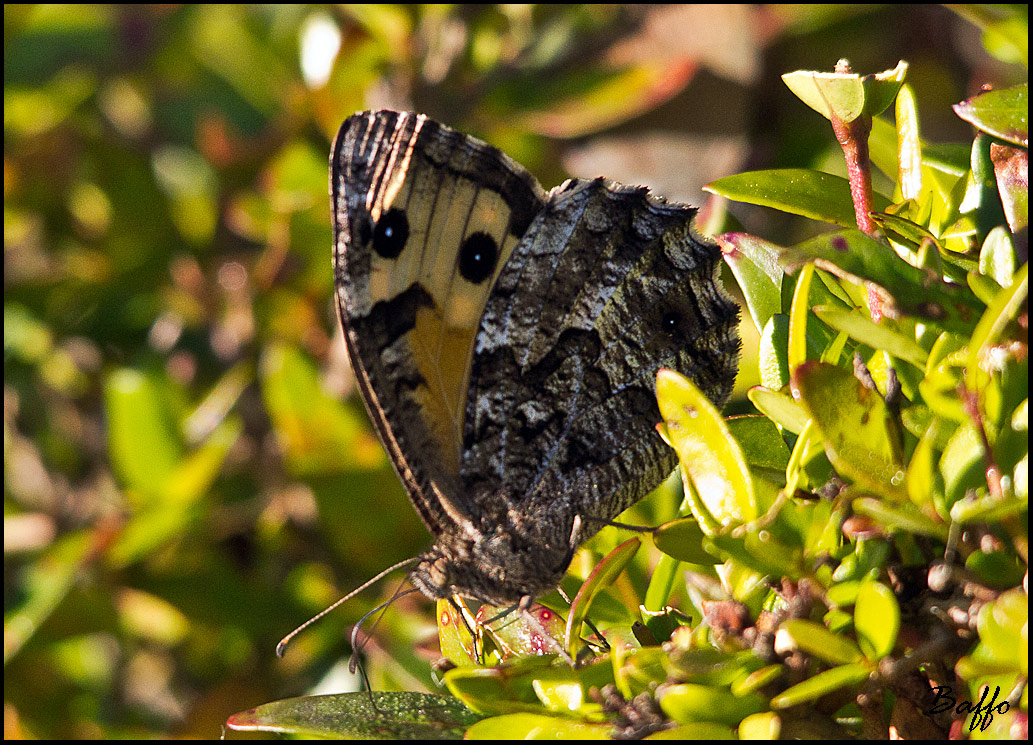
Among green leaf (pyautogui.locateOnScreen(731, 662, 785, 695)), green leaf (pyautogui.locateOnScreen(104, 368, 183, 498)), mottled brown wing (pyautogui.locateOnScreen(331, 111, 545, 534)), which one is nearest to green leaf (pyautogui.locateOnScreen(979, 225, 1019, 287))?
green leaf (pyautogui.locateOnScreen(731, 662, 785, 695))

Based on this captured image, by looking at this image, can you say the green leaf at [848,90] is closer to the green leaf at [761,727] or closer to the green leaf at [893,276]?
the green leaf at [893,276]

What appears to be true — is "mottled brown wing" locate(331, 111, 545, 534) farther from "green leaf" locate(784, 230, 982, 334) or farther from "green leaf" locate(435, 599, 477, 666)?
"green leaf" locate(784, 230, 982, 334)

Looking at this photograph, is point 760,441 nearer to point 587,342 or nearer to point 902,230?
point 902,230

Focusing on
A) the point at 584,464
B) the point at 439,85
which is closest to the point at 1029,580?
the point at 584,464

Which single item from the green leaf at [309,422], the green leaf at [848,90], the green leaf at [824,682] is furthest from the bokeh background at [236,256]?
the green leaf at [848,90]

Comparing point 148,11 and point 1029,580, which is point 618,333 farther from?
point 148,11

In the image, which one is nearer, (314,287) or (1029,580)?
(1029,580)
